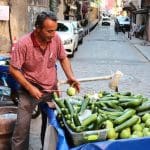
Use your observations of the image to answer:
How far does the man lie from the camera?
4727mm

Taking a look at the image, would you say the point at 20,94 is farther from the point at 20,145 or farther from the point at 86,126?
the point at 86,126

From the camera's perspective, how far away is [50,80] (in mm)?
5105

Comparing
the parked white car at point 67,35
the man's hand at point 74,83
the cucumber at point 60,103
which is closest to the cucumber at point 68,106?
the cucumber at point 60,103

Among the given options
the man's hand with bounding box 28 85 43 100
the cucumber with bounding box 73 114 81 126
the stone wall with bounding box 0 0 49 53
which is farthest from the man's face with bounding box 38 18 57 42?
the stone wall with bounding box 0 0 49 53

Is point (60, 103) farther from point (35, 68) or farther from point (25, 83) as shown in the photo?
point (35, 68)

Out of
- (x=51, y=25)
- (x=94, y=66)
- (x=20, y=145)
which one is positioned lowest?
(x=94, y=66)

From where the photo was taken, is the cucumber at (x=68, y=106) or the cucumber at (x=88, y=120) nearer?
the cucumber at (x=88, y=120)

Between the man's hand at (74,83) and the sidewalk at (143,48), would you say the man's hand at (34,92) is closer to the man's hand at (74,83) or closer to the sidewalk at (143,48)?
the man's hand at (74,83)

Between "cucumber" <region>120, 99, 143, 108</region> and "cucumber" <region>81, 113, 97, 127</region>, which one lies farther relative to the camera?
"cucumber" <region>120, 99, 143, 108</region>

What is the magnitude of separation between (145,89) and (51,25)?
8880 mm

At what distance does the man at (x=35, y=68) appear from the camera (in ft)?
15.5

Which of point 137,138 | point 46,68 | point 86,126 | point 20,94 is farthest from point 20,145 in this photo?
point 137,138

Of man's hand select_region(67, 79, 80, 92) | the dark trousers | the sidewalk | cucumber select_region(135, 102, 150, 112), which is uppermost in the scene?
man's hand select_region(67, 79, 80, 92)

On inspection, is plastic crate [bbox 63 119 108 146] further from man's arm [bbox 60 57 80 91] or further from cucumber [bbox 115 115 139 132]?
man's arm [bbox 60 57 80 91]
